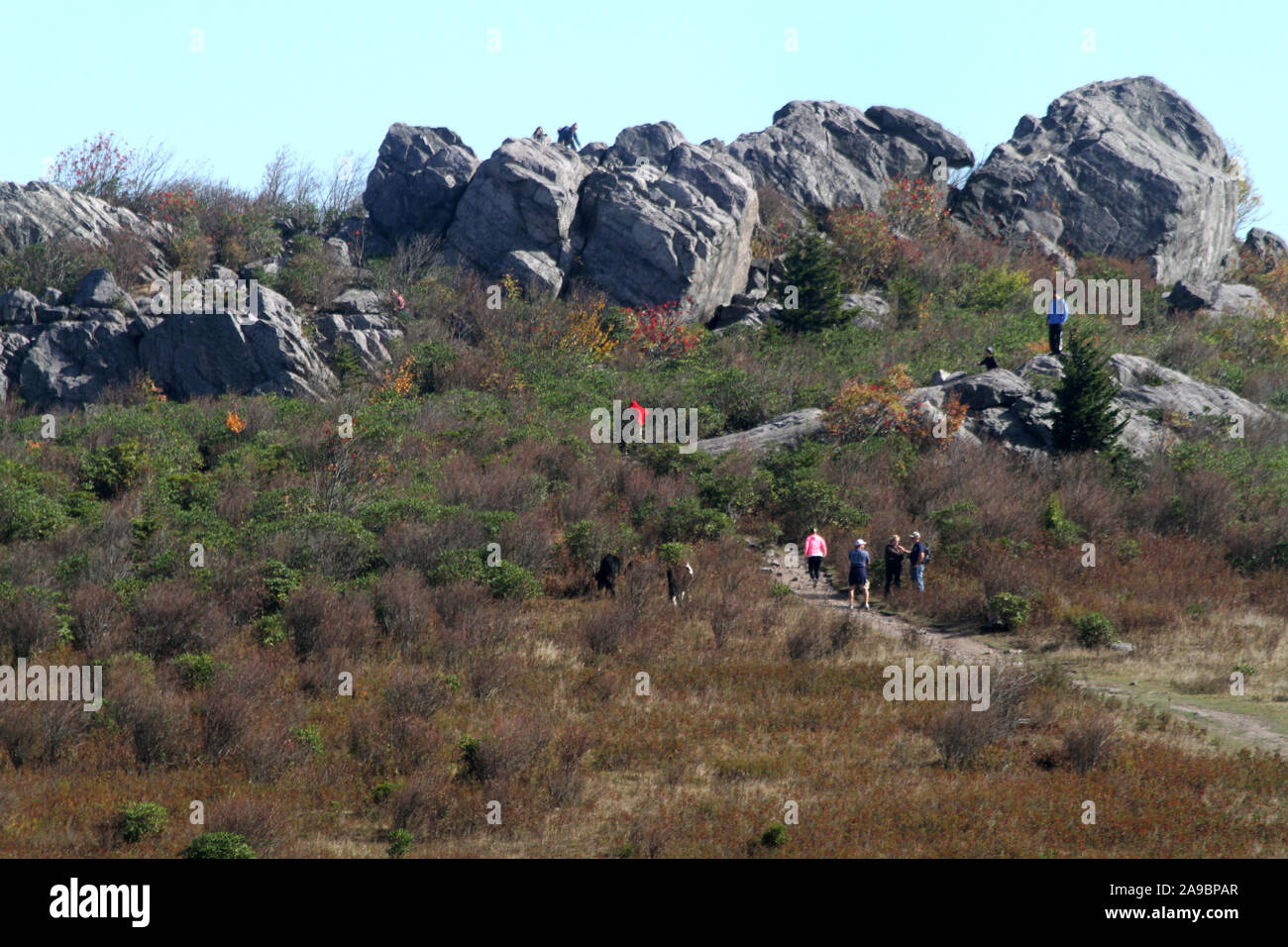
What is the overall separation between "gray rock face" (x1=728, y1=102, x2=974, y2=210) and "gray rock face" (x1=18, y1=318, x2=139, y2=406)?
98.6 feet

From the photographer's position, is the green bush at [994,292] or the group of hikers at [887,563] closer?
the group of hikers at [887,563]

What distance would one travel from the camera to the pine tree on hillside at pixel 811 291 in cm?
3994

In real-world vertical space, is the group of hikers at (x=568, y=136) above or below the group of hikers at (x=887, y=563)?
above

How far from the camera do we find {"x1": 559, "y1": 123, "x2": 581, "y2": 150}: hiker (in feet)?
163

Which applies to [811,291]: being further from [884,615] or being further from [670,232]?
[884,615]

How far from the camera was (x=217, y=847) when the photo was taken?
1052 cm

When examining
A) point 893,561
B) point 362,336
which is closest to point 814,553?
point 893,561

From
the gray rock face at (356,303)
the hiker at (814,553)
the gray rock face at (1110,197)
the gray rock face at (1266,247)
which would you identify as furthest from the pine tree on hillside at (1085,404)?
the gray rock face at (1266,247)

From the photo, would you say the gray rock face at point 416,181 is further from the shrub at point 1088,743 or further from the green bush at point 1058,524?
the shrub at point 1088,743

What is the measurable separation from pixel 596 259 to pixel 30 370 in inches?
847

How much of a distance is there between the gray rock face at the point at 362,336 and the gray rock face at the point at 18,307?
380 inches

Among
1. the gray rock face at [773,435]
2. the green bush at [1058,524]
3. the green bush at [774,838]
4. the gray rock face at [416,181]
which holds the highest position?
the gray rock face at [416,181]

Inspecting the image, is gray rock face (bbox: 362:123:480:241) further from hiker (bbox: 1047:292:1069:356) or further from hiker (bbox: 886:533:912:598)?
hiker (bbox: 886:533:912:598)

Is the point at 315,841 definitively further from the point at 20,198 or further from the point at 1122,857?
the point at 20,198
